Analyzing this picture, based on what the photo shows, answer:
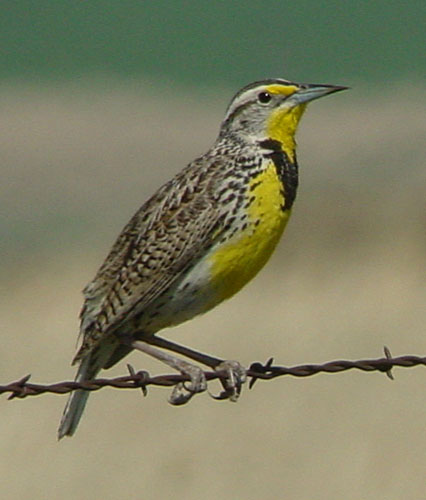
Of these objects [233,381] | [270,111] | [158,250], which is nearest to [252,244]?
[158,250]

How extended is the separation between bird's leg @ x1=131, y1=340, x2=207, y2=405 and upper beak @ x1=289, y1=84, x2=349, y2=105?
4.11 ft

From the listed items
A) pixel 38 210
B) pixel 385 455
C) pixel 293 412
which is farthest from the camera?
pixel 38 210

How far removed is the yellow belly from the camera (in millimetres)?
8258

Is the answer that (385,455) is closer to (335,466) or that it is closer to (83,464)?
(335,466)

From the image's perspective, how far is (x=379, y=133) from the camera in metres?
31.4

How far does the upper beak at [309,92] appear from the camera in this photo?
8391 millimetres

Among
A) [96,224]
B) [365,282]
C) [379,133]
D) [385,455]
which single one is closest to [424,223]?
[365,282]

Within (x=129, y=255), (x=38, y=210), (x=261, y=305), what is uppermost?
(x=129, y=255)

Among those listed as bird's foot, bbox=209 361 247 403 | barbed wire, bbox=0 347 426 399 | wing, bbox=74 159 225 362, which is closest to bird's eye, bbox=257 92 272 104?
wing, bbox=74 159 225 362

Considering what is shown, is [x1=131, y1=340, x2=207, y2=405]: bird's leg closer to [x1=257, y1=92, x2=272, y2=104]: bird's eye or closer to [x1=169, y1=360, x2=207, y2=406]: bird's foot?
[x1=169, y1=360, x2=207, y2=406]: bird's foot

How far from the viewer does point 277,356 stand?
55.7ft

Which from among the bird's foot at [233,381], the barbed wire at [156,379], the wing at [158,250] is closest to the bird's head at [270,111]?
the wing at [158,250]

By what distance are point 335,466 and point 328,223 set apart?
5.41 meters

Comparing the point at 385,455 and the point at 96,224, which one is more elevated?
the point at 385,455
